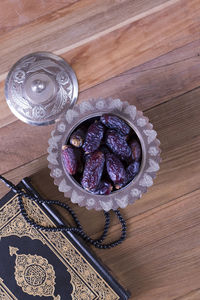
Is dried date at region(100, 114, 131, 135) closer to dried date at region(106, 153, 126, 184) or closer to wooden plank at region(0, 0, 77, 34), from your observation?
dried date at region(106, 153, 126, 184)

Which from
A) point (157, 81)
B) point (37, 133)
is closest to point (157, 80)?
point (157, 81)

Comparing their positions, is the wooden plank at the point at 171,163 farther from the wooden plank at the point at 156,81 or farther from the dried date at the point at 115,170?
the dried date at the point at 115,170

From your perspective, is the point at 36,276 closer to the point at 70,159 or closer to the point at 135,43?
the point at 70,159

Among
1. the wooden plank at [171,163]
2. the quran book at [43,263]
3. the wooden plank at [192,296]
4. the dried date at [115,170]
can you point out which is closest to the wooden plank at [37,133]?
A: the wooden plank at [171,163]

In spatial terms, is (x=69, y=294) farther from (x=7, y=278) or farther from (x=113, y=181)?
(x=113, y=181)

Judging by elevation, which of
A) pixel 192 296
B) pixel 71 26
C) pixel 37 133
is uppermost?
pixel 71 26
